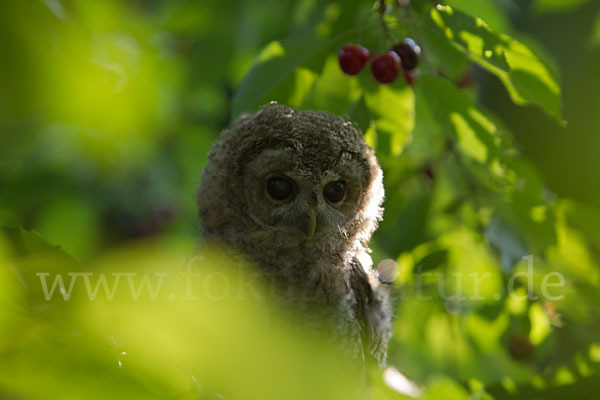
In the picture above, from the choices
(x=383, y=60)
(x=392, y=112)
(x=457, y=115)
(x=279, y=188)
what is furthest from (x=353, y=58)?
(x=279, y=188)

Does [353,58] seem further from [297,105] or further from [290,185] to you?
[290,185]

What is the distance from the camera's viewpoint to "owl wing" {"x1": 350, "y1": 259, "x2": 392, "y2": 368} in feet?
6.31

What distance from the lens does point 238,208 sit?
187cm

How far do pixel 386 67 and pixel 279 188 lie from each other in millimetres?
475

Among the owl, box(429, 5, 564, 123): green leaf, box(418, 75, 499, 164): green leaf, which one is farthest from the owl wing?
box(429, 5, 564, 123): green leaf

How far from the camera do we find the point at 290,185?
5.94 feet

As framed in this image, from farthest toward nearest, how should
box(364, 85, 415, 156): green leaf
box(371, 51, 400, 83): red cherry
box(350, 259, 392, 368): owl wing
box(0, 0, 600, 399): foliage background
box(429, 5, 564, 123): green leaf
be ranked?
box(350, 259, 392, 368): owl wing → box(364, 85, 415, 156): green leaf → box(371, 51, 400, 83): red cherry → box(429, 5, 564, 123): green leaf → box(0, 0, 600, 399): foliage background

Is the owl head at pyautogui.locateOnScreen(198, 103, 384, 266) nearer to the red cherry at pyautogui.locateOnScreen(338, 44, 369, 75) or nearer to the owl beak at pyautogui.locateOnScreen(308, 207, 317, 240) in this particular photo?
the owl beak at pyautogui.locateOnScreen(308, 207, 317, 240)

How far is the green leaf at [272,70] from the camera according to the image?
5.45ft

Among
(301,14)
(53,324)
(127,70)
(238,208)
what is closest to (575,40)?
(301,14)

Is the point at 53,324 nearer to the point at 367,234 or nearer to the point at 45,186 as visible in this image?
the point at 367,234

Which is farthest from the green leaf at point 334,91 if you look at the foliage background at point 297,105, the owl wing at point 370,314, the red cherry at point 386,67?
the owl wing at point 370,314

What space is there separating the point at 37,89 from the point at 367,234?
57.9 inches

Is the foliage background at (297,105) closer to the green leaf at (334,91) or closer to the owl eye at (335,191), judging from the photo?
the green leaf at (334,91)
